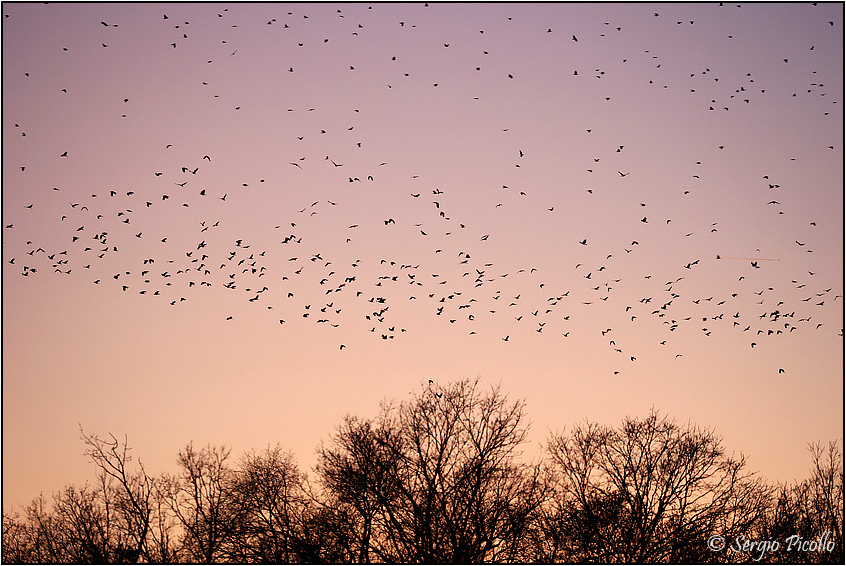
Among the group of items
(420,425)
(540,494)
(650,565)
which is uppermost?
(420,425)

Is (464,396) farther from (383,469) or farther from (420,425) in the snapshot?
(383,469)

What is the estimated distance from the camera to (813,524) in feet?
100

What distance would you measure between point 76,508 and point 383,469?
981 cm

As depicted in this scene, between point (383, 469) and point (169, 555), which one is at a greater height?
point (383, 469)

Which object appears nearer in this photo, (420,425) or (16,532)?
(420,425)

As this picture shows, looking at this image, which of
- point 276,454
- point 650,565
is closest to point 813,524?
point 650,565

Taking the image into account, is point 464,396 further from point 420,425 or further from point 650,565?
point 650,565

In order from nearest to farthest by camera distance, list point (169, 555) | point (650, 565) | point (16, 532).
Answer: point (650, 565) → point (169, 555) → point (16, 532)

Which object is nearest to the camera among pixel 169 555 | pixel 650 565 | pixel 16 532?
pixel 650 565

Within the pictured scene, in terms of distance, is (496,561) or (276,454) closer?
(496,561)

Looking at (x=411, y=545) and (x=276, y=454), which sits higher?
(x=276, y=454)

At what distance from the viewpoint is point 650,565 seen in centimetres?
2738

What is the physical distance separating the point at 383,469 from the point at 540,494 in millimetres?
4313

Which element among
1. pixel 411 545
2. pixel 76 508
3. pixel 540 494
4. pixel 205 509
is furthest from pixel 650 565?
pixel 76 508
